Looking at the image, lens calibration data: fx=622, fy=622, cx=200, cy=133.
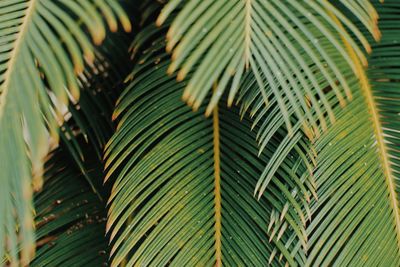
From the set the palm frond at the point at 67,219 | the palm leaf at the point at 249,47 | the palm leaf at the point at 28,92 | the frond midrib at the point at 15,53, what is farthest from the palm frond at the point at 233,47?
the palm frond at the point at 67,219

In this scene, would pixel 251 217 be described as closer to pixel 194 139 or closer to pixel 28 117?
pixel 194 139

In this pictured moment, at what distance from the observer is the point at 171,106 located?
4.28ft

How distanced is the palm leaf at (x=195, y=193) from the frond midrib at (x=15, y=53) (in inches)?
12.3

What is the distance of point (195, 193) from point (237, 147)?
14cm

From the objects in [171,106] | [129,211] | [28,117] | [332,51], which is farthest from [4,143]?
[332,51]

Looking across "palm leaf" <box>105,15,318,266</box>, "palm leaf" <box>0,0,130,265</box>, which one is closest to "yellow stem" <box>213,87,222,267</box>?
"palm leaf" <box>105,15,318,266</box>

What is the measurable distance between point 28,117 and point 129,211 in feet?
1.30

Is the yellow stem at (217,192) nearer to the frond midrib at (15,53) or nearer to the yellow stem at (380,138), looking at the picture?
the yellow stem at (380,138)

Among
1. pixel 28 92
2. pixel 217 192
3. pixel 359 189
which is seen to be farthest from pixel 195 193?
pixel 28 92

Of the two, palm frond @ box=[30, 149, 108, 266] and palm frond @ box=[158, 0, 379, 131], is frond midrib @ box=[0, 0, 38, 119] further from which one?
palm frond @ box=[30, 149, 108, 266]

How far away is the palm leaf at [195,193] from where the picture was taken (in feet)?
Result: 3.86

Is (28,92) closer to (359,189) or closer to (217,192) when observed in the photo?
(217,192)

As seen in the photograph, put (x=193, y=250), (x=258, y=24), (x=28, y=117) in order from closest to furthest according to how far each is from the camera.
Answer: (x=28, y=117) → (x=258, y=24) → (x=193, y=250)

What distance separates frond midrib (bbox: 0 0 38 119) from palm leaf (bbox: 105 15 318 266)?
31 centimetres
